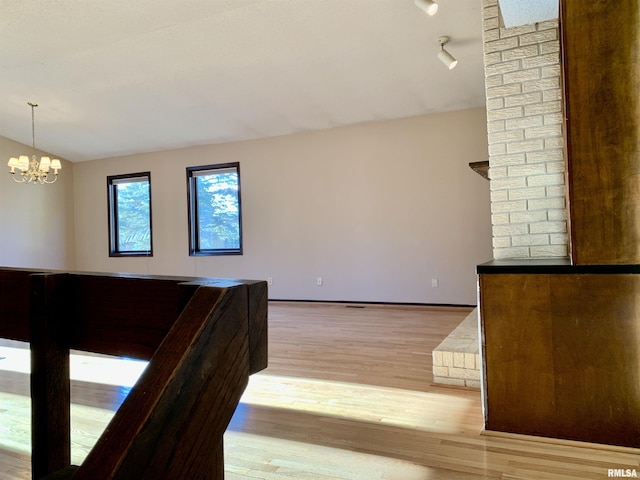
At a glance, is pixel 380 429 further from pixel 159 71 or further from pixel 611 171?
pixel 159 71

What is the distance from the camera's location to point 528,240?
88.9 inches

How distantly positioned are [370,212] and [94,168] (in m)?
5.31

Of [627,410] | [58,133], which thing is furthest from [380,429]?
[58,133]

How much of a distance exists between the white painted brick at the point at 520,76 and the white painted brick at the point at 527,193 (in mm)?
551

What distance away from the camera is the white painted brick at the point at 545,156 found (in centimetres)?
218

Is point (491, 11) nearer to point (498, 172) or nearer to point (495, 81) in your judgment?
point (495, 81)

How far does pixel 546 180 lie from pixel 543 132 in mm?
253

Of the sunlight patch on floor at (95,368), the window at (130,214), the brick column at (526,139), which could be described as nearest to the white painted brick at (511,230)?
the brick column at (526,139)

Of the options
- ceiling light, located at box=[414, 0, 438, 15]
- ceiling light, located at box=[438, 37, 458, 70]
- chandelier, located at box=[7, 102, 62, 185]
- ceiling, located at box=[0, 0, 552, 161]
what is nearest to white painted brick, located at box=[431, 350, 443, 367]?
ceiling light, located at box=[414, 0, 438, 15]

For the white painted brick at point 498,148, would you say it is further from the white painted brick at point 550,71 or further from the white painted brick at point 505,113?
the white painted brick at point 550,71

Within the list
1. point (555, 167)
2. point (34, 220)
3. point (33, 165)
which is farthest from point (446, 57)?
point (34, 220)

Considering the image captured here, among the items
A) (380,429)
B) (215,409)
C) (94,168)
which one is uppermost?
(94,168)

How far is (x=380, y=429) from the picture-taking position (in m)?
2.06

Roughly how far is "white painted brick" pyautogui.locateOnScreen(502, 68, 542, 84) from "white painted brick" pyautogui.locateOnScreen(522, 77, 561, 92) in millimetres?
21
